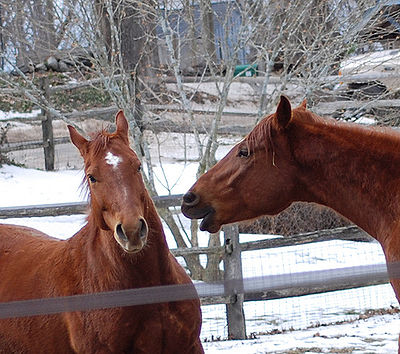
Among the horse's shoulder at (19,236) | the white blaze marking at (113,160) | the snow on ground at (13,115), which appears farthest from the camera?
the snow on ground at (13,115)

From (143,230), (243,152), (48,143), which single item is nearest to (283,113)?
(243,152)

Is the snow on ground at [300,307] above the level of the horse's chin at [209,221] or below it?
below

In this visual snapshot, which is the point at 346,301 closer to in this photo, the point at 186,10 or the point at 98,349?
the point at 186,10

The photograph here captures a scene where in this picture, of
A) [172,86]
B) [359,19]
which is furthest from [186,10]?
[172,86]

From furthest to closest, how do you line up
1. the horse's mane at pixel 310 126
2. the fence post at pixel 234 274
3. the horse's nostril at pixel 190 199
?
1. the fence post at pixel 234 274
2. the horse's nostril at pixel 190 199
3. the horse's mane at pixel 310 126

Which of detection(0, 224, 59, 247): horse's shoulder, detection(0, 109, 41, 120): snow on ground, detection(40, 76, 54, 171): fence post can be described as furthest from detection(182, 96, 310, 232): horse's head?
detection(0, 109, 41, 120): snow on ground

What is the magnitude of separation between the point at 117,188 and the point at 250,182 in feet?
2.22

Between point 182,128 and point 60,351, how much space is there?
16.9 feet

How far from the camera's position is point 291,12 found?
771 centimetres

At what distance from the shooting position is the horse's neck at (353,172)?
3432 millimetres

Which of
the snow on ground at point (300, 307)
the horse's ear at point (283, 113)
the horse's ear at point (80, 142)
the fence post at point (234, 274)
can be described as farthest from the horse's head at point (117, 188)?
the fence post at point (234, 274)

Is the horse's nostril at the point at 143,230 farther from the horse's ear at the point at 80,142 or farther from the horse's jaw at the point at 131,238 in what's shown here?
the horse's ear at the point at 80,142

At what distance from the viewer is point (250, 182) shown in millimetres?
3695

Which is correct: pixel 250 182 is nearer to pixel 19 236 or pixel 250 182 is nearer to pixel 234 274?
pixel 19 236
